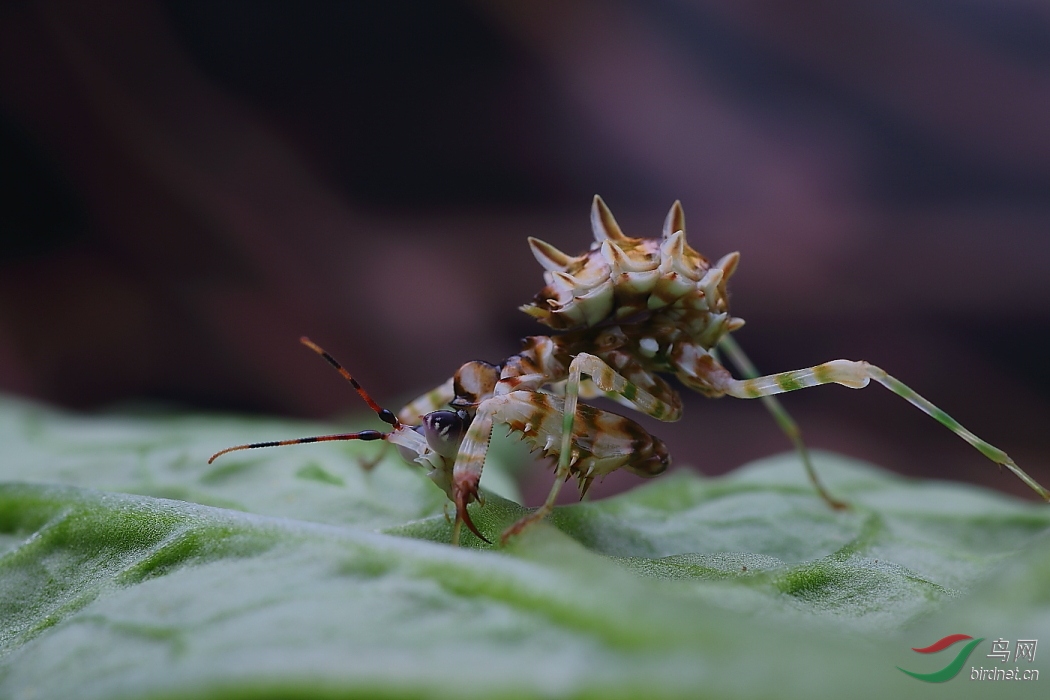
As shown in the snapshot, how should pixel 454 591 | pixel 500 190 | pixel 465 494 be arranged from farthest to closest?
pixel 500 190 < pixel 465 494 < pixel 454 591

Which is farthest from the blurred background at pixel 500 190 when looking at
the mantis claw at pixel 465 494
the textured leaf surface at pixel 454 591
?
the mantis claw at pixel 465 494

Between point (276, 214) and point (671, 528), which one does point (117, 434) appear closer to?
point (671, 528)

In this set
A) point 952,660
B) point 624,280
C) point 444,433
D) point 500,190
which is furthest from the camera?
point 500,190

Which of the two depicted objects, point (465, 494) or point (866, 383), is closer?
point (465, 494)

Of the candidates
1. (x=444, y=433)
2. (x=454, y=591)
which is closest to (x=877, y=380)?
(x=444, y=433)

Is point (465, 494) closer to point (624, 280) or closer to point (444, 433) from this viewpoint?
point (444, 433)

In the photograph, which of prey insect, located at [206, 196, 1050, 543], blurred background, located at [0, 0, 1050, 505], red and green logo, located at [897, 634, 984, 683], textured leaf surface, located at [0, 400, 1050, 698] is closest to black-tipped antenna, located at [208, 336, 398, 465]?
prey insect, located at [206, 196, 1050, 543]

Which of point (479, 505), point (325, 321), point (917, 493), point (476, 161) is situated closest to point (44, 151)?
point (325, 321)

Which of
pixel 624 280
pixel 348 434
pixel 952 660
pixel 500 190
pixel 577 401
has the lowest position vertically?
pixel 348 434

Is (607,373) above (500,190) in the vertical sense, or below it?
below
